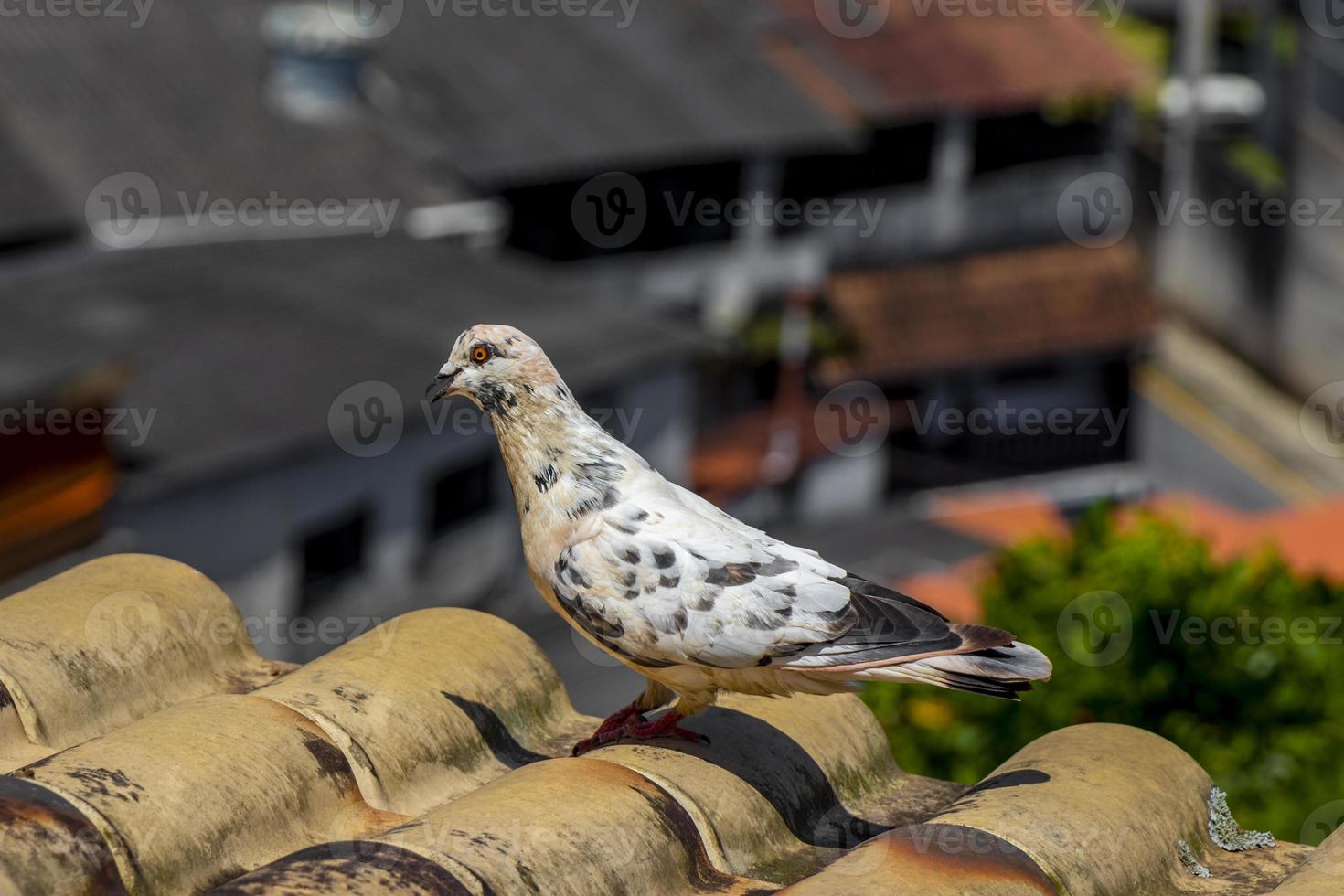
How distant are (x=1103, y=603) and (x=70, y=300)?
12.8 m

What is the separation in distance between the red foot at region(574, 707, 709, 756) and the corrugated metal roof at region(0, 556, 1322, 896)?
104mm

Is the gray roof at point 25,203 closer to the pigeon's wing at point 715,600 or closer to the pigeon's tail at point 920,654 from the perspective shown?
the pigeon's wing at point 715,600

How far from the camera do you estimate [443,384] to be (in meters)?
6.08

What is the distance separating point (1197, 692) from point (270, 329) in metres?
12.7

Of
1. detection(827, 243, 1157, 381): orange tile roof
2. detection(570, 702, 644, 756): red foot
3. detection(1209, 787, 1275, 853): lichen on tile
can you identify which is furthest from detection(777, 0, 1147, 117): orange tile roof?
detection(1209, 787, 1275, 853): lichen on tile

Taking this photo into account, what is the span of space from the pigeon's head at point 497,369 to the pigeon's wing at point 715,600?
491 millimetres

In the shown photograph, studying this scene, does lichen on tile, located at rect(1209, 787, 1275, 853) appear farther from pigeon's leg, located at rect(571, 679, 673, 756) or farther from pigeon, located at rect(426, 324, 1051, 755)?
pigeon's leg, located at rect(571, 679, 673, 756)

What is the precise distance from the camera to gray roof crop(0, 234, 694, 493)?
57.0 ft

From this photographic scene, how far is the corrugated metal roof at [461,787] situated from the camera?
187 inches

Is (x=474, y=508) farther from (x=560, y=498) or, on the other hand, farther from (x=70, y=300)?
(x=560, y=498)

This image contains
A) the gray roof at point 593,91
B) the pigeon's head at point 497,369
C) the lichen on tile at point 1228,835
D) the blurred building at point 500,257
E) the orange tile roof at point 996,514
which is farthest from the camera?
the gray roof at point 593,91

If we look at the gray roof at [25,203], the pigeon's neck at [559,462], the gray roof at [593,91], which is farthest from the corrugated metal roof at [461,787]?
the gray roof at [593,91]

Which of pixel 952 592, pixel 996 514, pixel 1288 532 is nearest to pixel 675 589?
pixel 952 592

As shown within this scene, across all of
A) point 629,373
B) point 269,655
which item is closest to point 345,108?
point 629,373
